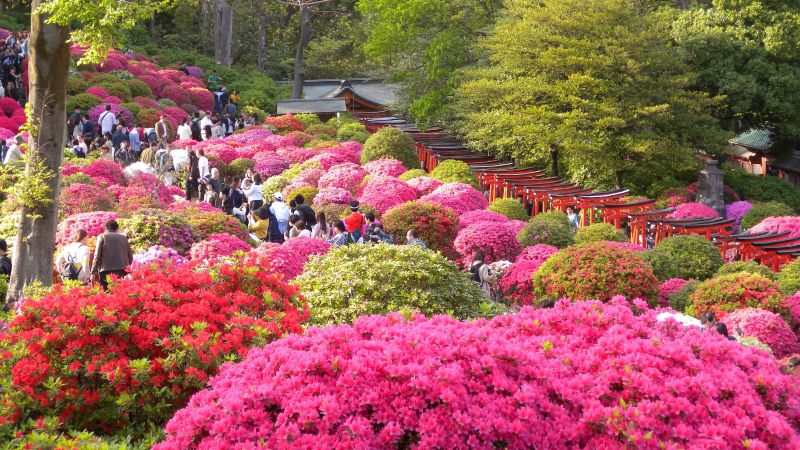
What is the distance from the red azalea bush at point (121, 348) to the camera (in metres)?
6.70

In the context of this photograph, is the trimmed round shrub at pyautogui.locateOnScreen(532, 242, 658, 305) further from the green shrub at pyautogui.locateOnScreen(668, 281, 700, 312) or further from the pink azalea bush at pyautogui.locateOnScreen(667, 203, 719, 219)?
the pink azalea bush at pyautogui.locateOnScreen(667, 203, 719, 219)

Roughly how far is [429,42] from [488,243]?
2049cm

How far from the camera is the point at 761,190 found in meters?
32.5

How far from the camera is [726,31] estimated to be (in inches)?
1280

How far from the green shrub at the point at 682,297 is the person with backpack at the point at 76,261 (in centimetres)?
793

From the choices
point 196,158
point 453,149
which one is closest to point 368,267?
point 196,158

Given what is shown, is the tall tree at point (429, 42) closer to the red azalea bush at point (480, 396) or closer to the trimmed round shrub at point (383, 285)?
the trimmed round shrub at point (383, 285)

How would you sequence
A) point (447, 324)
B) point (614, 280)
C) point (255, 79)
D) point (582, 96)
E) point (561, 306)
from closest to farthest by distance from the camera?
point (447, 324) → point (561, 306) → point (614, 280) → point (582, 96) → point (255, 79)

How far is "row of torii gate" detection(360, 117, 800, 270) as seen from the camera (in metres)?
19.9

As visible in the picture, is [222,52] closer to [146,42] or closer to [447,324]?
[146,42]

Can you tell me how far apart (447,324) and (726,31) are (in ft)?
94.0

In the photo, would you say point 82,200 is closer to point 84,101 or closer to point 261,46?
point 84,101

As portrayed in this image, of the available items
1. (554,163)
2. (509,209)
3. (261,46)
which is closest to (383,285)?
Answer: (509,209)

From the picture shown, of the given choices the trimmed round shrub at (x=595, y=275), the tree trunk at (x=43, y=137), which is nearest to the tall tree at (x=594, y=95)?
the trimmed round shrub at (x=595, y=275)
